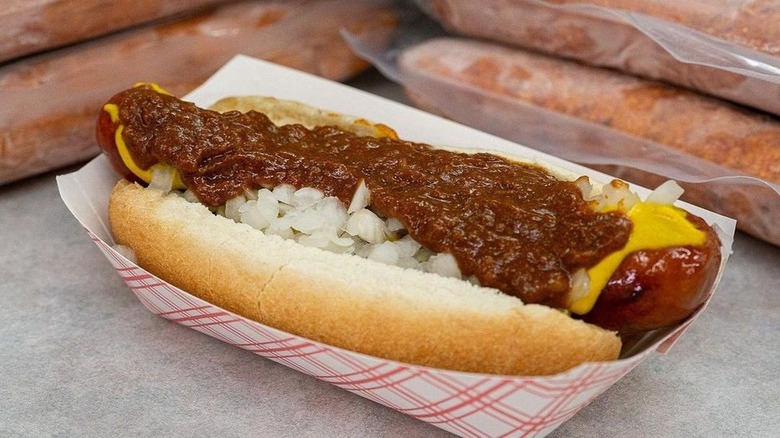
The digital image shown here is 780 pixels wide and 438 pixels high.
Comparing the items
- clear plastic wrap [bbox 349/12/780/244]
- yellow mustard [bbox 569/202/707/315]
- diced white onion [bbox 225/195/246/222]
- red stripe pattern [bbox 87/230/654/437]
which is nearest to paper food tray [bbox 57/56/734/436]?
red stripe pattern [bbox 87/230/654/437]

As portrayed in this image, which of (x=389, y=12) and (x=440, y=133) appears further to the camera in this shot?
(x=389, y=12)

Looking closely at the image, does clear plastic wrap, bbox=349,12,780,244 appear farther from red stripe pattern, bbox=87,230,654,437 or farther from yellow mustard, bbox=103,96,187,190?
yellow mustard, bbox=103,96,187,190

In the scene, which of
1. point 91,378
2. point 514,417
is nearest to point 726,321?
point 514,417

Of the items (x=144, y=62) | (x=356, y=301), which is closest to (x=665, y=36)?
(x=356, y=301)

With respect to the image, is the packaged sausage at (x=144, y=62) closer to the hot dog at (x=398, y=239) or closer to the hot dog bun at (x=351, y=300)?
the hot dog at (x=398, y=239)

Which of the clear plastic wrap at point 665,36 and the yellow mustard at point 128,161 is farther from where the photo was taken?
the clear plastic wrap at point 665,36

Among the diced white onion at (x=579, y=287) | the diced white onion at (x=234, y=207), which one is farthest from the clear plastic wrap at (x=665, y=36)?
the diced white onion at (x=234, y=207)

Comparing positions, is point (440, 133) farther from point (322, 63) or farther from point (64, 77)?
point (64, 77)
